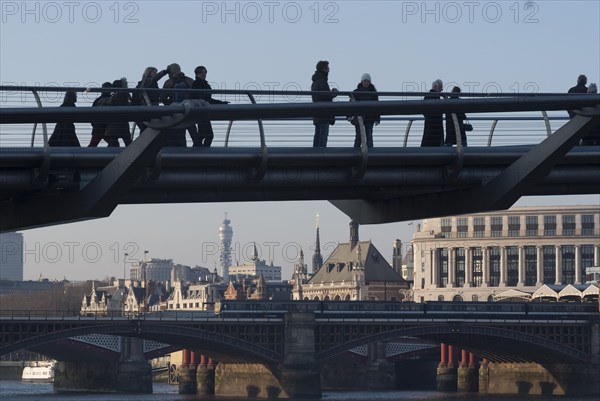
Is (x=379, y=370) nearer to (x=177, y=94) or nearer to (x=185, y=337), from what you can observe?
(x=185, y=337)

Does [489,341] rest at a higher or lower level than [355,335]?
lower

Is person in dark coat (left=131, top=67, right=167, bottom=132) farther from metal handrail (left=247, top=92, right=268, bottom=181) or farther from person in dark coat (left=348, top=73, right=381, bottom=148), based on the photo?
person in dark coat (left=348, top=73, right=381, bottom=148)

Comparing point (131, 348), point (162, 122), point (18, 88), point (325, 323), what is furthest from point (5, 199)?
point (131, 348)

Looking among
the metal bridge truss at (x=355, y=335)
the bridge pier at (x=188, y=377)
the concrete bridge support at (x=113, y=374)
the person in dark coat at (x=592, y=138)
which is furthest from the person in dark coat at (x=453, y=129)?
the bridge pier at (x=188, y=377)

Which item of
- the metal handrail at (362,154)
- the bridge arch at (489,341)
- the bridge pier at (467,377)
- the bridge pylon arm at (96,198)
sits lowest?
the bridge pier at (467,377)

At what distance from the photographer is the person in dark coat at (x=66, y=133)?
29422 mm

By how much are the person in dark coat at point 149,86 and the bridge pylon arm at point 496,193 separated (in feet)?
19.5

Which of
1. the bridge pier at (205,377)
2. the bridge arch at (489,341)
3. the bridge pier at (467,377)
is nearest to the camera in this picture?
the bridge arch at (489,341)

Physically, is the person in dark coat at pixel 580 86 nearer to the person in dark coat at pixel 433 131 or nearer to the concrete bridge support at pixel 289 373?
the person in dark coat at pixel 433 131

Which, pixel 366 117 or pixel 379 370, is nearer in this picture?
pixel 366 117

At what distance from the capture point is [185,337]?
137 meters

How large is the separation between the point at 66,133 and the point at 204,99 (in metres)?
2.65

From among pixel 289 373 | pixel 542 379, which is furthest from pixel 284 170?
pixel 542 379

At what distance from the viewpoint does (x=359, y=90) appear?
32031 mm
